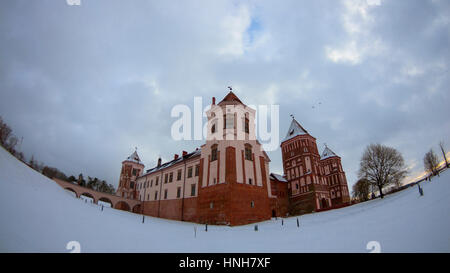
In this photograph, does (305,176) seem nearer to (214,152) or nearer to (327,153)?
(327,153)

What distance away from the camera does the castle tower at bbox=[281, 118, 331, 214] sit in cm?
3619

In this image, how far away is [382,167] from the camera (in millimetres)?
30266

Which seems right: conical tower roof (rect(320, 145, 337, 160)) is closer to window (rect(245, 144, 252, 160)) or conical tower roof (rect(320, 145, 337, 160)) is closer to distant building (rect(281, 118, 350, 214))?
distant building (rect(281, 118, 350, 214))

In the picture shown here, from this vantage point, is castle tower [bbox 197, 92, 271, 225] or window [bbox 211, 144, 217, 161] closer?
castle tower [bbox 197, 92, 271, 225]

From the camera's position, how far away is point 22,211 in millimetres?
7395

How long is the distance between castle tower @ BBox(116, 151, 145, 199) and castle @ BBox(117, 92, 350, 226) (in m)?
0.99

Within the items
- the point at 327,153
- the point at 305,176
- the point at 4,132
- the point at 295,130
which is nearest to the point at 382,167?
the point at 305,176

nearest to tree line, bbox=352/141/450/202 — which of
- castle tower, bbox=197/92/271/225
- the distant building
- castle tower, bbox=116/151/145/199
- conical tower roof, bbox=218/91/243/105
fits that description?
the distant building

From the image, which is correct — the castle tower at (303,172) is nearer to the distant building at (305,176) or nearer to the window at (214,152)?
the distant building at (305,176)
